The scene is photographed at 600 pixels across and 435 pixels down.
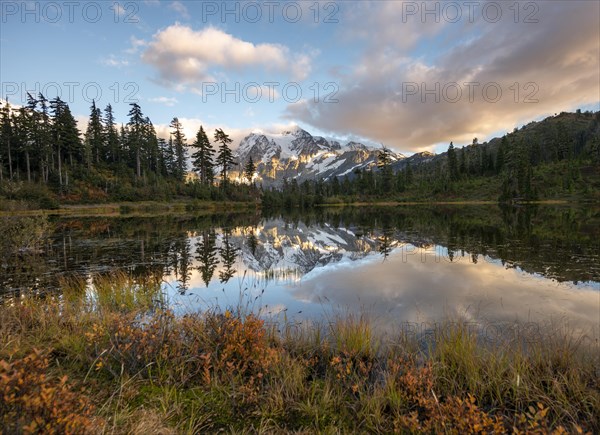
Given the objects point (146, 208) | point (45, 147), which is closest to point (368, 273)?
point (146, 208)

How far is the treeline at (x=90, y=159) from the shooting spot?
202 feet

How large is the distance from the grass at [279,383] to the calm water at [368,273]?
2742 mm

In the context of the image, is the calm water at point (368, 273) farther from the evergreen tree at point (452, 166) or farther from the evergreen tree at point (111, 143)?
the evergreen tree at point (452, 166)

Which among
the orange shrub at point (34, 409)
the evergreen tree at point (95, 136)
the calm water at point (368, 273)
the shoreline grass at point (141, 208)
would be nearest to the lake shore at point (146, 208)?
the shoreline grass at point (141, 208)

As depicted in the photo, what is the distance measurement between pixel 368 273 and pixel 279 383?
956cm

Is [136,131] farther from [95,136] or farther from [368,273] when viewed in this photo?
[368,273]

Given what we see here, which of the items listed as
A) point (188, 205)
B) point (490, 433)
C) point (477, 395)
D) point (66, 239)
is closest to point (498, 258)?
point (477, 395)

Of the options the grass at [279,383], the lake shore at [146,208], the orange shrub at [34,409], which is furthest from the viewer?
the lake shore at [146,208]

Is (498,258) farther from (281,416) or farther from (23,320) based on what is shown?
(23,320)

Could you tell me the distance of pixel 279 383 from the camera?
481 centimetres

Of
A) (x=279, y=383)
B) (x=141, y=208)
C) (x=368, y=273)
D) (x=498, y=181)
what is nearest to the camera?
(x=279, y=383)

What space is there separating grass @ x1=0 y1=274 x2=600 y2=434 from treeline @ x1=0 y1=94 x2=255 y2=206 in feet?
194

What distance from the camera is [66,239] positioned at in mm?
22984

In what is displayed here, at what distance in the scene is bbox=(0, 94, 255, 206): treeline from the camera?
202 feet
